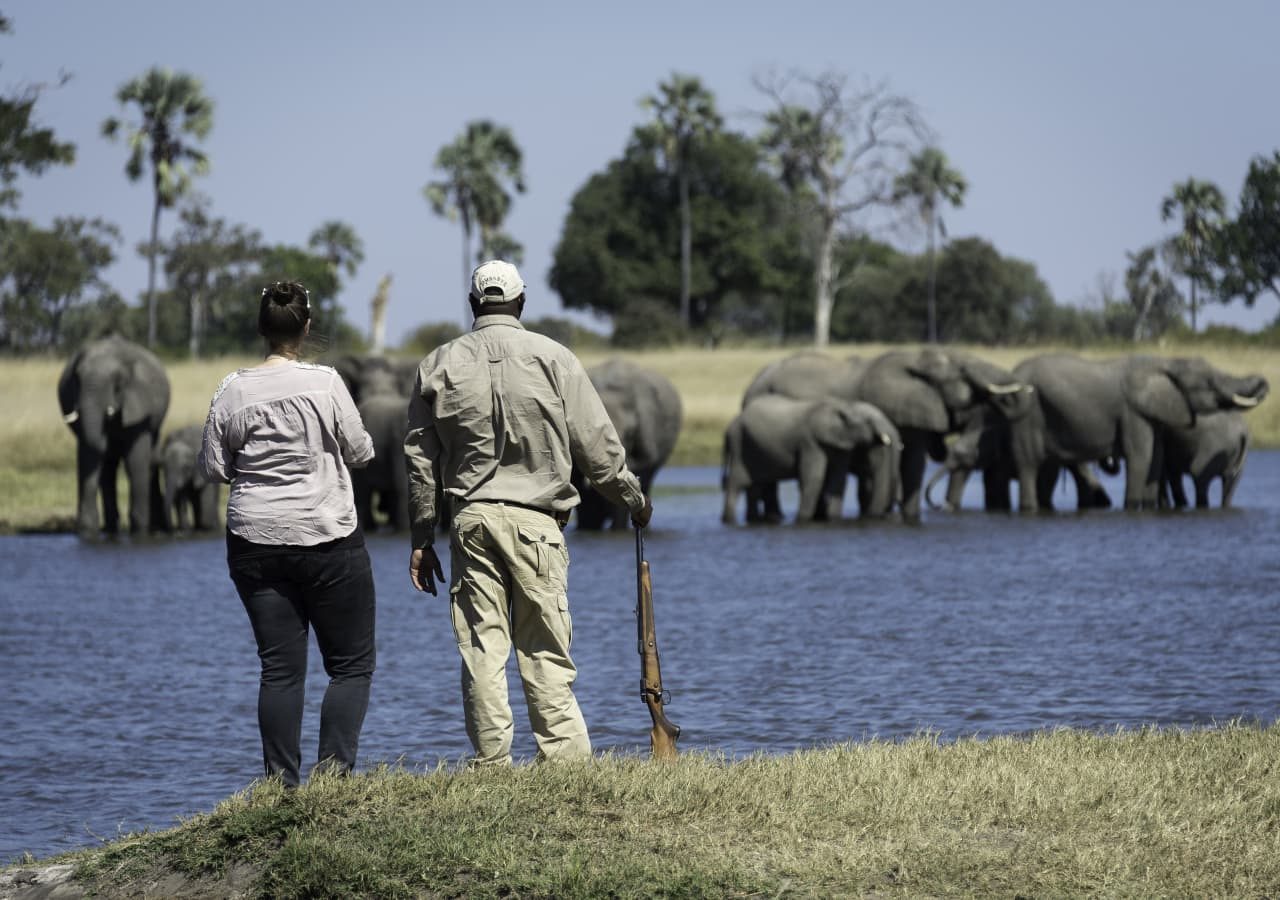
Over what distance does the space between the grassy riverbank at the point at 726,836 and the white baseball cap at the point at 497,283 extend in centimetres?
179

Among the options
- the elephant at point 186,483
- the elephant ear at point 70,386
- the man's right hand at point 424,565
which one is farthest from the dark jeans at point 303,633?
the elephant ear at point 70,386

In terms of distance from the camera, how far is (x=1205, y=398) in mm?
31797

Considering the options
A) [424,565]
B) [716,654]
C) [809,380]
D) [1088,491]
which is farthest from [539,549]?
[1088,491]

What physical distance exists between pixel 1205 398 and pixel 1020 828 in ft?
84.6

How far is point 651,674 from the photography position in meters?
8.38

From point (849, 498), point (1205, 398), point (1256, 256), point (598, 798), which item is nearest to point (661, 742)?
point (598, 798)

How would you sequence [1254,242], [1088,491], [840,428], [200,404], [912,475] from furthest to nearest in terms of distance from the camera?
[1254,242], [200,404], [1088,491], [912,475], [840,428]

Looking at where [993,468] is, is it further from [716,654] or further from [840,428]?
[716,654]

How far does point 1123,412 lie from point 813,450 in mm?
5601

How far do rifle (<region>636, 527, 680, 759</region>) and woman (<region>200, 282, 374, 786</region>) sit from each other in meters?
1.18

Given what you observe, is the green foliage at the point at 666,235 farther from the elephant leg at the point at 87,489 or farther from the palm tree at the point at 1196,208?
the elephant leg at the point at 87,489

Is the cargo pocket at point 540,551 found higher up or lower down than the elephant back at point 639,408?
lower down

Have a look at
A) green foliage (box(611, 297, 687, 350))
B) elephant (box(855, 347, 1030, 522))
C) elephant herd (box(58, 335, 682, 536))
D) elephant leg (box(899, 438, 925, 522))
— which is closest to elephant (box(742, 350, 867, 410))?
elephant (box(855, 347, 1030, 522))

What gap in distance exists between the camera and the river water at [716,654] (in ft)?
35.6
